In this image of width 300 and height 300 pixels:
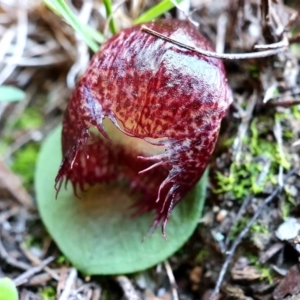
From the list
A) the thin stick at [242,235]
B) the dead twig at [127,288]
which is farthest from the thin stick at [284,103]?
the dead twig at [127,288]

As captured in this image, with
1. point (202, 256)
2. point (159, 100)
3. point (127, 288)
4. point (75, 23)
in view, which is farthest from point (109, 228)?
point (75, 23)

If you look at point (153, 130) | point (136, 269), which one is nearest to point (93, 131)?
point (153, 130)

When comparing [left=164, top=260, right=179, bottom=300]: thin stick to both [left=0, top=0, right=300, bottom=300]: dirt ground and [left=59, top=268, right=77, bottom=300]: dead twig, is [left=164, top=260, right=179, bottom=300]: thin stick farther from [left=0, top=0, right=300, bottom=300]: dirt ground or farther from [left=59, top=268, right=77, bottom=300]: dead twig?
[left=59, top=268, right=77, bottom=300]: dead twig

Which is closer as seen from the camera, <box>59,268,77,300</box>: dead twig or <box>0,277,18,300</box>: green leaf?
<box>0,277,18,300</box>: green leaf

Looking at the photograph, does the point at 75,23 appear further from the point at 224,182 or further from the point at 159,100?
the point at 224,182

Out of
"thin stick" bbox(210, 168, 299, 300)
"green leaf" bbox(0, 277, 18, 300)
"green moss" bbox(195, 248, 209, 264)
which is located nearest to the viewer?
"green leaf" bbox(0, 277, 18, 300)

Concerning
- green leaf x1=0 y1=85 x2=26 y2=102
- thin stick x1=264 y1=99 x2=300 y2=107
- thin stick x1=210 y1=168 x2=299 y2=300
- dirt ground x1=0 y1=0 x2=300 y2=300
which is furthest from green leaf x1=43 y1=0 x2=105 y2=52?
thin stick x1=210 y1=168 x2=299 y2=300

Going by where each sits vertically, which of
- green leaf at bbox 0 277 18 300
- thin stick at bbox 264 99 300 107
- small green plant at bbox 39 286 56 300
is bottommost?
thin stick at bbox 264 99 300 107

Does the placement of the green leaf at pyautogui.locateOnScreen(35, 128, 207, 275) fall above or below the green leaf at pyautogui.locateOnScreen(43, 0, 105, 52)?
below
